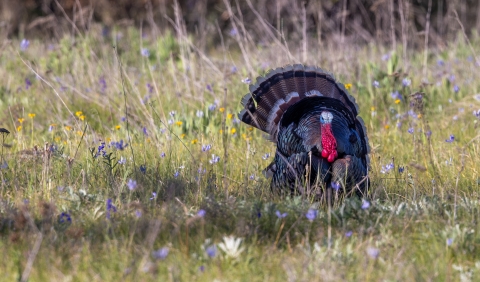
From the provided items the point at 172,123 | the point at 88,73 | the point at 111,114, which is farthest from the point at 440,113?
the point at 88,73

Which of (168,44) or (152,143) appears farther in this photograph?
(168,44)

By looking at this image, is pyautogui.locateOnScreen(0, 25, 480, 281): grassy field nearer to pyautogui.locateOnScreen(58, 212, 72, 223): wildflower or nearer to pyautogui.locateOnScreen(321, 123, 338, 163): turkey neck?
pyautogui.locateOnScreen(58, 212, 72, 223): wildflower

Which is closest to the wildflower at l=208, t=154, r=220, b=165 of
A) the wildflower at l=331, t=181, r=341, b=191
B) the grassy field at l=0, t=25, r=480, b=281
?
the grassy field at l=0, t=25, r=480, b=281

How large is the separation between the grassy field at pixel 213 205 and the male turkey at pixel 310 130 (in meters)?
0.17

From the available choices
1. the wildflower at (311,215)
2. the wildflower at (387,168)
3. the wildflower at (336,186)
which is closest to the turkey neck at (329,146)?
the wildflower at (336,186)

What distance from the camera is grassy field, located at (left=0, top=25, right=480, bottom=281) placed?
10.5ft

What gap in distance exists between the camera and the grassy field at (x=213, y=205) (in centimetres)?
319

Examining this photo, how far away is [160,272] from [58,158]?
75.8 inches

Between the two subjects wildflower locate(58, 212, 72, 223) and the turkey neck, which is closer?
wildflower locate(58, 212, 72, 223)

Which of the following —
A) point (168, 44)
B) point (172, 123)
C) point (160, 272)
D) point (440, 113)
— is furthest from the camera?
point (168, 44)

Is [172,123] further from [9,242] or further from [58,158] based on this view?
[9,242]

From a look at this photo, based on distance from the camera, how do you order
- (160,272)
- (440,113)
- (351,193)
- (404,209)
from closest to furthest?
1. (160,272)
2. (404,209)
3. (351,193)
4. (440,113)

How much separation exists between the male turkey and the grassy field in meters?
0.17

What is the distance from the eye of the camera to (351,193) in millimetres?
4359
